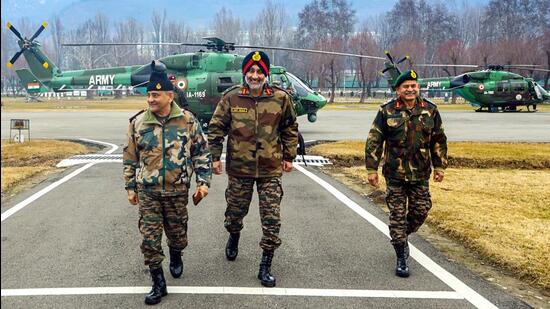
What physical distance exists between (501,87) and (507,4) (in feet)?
142

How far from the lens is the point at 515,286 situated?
4.16 m

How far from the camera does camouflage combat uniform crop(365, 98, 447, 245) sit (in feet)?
15.1

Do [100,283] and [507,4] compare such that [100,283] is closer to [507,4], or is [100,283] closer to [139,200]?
[139,200]

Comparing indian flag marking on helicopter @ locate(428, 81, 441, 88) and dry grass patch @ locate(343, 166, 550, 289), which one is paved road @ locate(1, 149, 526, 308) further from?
indian flag marking on helicopter @ locate(428, 81, 441, 88)

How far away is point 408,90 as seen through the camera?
4.60 metres

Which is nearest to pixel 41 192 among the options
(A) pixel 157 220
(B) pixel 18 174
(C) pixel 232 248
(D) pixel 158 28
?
(B) pixel 18 174

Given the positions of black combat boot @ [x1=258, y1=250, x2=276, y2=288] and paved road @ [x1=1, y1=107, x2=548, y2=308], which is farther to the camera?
black combat boot @ [x1=258, y1=250, x2=276, y2=288]

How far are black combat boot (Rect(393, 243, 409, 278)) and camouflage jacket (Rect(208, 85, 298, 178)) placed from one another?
1.35m

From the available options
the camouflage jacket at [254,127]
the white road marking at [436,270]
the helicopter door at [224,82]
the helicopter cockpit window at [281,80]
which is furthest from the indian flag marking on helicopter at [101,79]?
the camouflage jacket at [254,127]

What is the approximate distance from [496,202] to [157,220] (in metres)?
5.51

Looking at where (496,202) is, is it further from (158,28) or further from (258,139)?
(158,28)

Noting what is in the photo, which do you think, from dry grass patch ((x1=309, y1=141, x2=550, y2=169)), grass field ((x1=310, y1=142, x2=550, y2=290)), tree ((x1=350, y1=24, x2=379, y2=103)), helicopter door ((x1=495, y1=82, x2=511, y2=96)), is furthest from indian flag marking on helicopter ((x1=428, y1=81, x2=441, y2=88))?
tree ((x1=350, y1=24, x2=379, y2=103))

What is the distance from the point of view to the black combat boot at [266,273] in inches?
162

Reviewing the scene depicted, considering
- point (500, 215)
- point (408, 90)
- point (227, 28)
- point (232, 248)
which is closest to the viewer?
point (408, 90)
